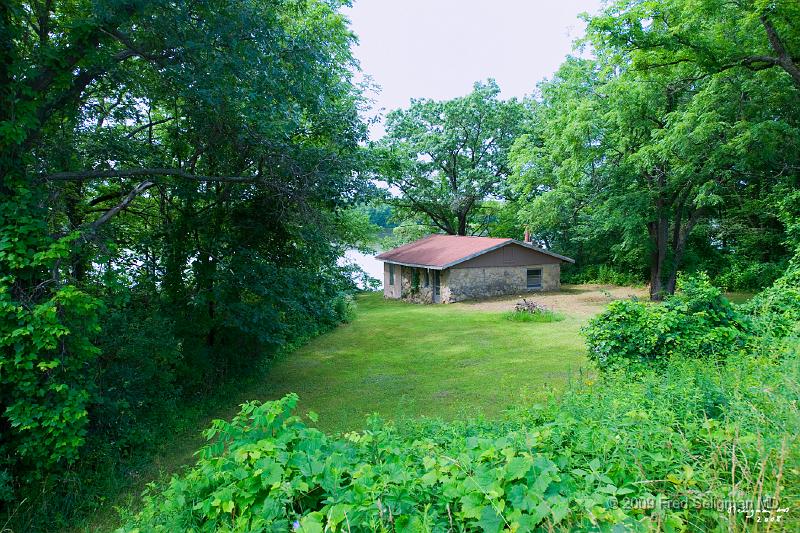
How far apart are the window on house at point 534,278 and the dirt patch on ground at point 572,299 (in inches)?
27.9

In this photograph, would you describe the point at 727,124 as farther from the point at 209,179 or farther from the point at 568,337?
the point at 209,179

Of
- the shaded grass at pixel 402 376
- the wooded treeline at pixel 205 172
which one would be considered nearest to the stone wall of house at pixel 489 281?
the shaded grass at pixel 402 376

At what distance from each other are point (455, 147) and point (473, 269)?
1131 centimetres

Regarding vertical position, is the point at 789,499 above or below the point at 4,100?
below

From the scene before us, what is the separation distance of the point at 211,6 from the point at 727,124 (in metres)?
17.2

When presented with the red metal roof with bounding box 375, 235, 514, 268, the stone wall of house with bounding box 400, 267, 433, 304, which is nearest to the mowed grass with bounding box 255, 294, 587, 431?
the red metal roof with bounding box 375, 235, 514, 268

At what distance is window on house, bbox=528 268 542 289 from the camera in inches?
1160

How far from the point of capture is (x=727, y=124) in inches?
675

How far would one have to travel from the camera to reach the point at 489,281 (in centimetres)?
2816

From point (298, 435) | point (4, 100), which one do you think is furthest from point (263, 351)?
point (298, 435)

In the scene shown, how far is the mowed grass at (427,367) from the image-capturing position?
1010 centimetres

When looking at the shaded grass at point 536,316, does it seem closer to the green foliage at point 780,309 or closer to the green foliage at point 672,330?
the green foliage at point 780,309

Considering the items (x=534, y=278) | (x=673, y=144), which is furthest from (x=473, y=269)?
(x=673, y=144)

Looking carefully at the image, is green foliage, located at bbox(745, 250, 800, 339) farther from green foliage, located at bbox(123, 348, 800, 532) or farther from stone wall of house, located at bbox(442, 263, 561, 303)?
stone wall of house, located at bbox(442, 263, 561, 303)
